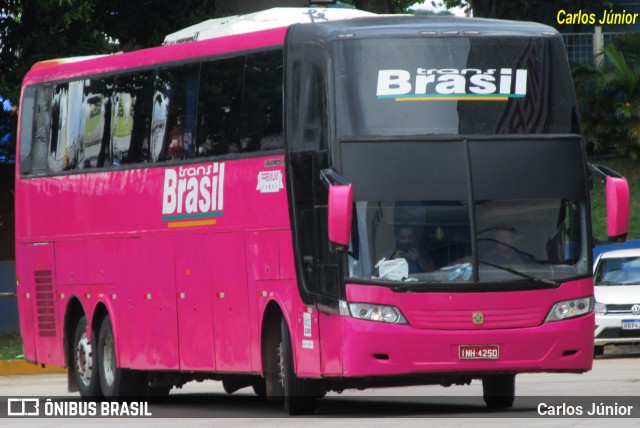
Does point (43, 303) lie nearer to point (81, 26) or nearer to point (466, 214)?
point (466, 214)

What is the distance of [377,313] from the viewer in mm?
14586

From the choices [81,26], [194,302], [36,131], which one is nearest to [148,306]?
[194,302]

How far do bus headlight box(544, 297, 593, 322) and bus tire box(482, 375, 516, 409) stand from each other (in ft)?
5.27

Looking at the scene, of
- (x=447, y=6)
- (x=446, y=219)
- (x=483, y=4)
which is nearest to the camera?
(x=446, y=219)

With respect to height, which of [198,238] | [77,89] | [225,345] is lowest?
[225,345]

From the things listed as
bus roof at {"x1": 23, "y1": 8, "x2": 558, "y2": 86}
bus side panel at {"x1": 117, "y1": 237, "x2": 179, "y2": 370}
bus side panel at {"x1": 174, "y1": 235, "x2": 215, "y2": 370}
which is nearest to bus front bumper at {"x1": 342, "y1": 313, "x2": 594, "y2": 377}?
bus roof at {"x1": 23, "y1": 8, "x2": 558, "y2": 86}

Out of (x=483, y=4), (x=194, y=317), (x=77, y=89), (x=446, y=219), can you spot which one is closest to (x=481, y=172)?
(x=446, y=219)

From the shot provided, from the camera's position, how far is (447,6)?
48719 mm

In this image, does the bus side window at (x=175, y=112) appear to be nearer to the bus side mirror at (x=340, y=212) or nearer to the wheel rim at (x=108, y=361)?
the wheel rim at (x=108, y=361)

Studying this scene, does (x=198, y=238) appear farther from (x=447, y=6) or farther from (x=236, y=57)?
(x=447, y=6)

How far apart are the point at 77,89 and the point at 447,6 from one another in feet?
97.7

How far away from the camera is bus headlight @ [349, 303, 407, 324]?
14.5 m

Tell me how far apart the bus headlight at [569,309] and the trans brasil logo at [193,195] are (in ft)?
12.5

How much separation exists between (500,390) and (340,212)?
313 centimetres
